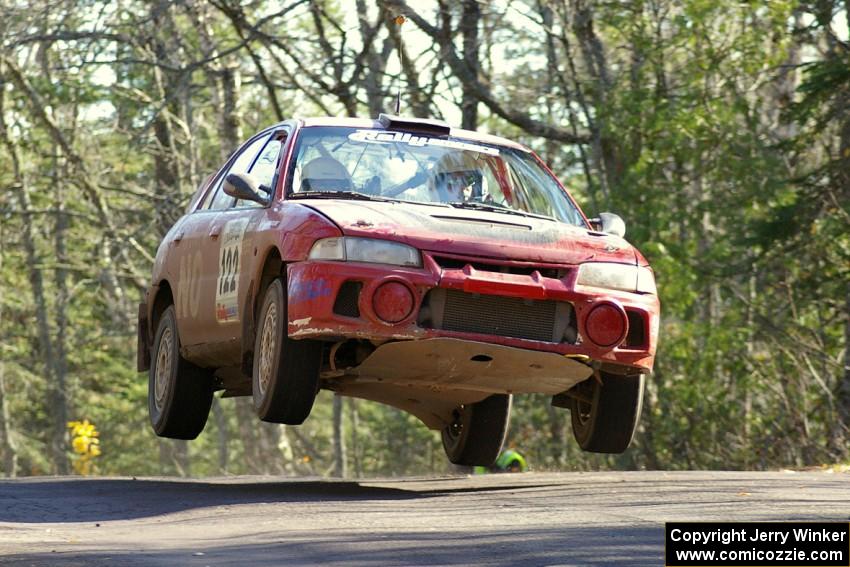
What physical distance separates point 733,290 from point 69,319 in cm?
2121

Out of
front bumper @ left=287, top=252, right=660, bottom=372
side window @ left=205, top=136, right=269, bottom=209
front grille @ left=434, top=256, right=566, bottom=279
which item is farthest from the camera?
side window @ left=205, top=136, right=269, bottom=209

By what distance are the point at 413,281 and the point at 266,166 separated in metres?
2.15

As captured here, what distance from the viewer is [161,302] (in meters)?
12.4

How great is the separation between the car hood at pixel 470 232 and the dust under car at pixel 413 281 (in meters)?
0.01

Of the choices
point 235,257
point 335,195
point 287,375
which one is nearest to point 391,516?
point 287,375

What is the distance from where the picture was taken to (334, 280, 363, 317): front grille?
8898 millimetres

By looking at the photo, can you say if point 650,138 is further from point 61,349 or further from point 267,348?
point 61,349

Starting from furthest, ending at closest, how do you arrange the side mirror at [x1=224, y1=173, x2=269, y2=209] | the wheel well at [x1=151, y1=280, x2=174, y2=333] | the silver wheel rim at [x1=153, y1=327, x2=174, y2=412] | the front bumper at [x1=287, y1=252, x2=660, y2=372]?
the wheel well at [x1=151, y1=280, x2=174, y2=333] < the silver wheel rim at [x1=153, y1=327, x2=174, y2=412] < the side mirror at [x1=224, y1=173, x2=269, y2=209] < the front bumper at [x1=287, y1=252, x2=660, y2=372]

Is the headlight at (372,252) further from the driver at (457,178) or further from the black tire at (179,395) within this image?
the black tire at (179,395)

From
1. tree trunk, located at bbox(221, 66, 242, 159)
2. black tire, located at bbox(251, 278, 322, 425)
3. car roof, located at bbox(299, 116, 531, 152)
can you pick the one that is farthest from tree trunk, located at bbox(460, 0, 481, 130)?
black tire, located at bbox(251, 278, 322, 425)

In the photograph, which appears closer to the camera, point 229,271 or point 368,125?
point 229,271

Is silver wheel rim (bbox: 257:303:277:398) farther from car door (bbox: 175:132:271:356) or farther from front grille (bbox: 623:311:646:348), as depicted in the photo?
front grille (bbox: 623:311:646:348)

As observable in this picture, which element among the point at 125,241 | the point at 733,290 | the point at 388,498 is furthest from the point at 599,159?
the point at 388,498

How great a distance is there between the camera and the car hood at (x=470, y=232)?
8.92m
